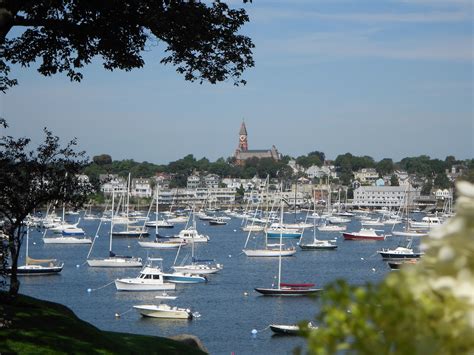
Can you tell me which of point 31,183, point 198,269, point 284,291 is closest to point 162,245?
point 198,269

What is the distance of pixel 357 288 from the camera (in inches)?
73.1

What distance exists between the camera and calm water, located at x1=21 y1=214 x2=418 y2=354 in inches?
1332

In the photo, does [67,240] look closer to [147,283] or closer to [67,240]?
[67,240]

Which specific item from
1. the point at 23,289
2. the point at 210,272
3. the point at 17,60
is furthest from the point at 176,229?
the point at 17,60

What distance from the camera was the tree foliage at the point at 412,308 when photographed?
5.83ft

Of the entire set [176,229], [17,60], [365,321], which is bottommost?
[176,229]

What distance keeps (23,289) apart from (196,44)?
38805mm

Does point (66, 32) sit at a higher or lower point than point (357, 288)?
higher

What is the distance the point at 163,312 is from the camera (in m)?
36.8

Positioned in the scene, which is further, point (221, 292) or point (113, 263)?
point (113, 263)

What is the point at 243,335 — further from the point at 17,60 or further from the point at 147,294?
the point at 17,60

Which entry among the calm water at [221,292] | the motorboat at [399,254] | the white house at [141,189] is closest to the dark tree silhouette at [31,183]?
the calm water at [221,292]

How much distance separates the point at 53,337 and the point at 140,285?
35321mm

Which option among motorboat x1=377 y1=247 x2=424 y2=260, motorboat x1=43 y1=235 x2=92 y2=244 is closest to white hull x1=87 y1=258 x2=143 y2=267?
motorboat x1=377 y1=247 x2=424 y2=260
